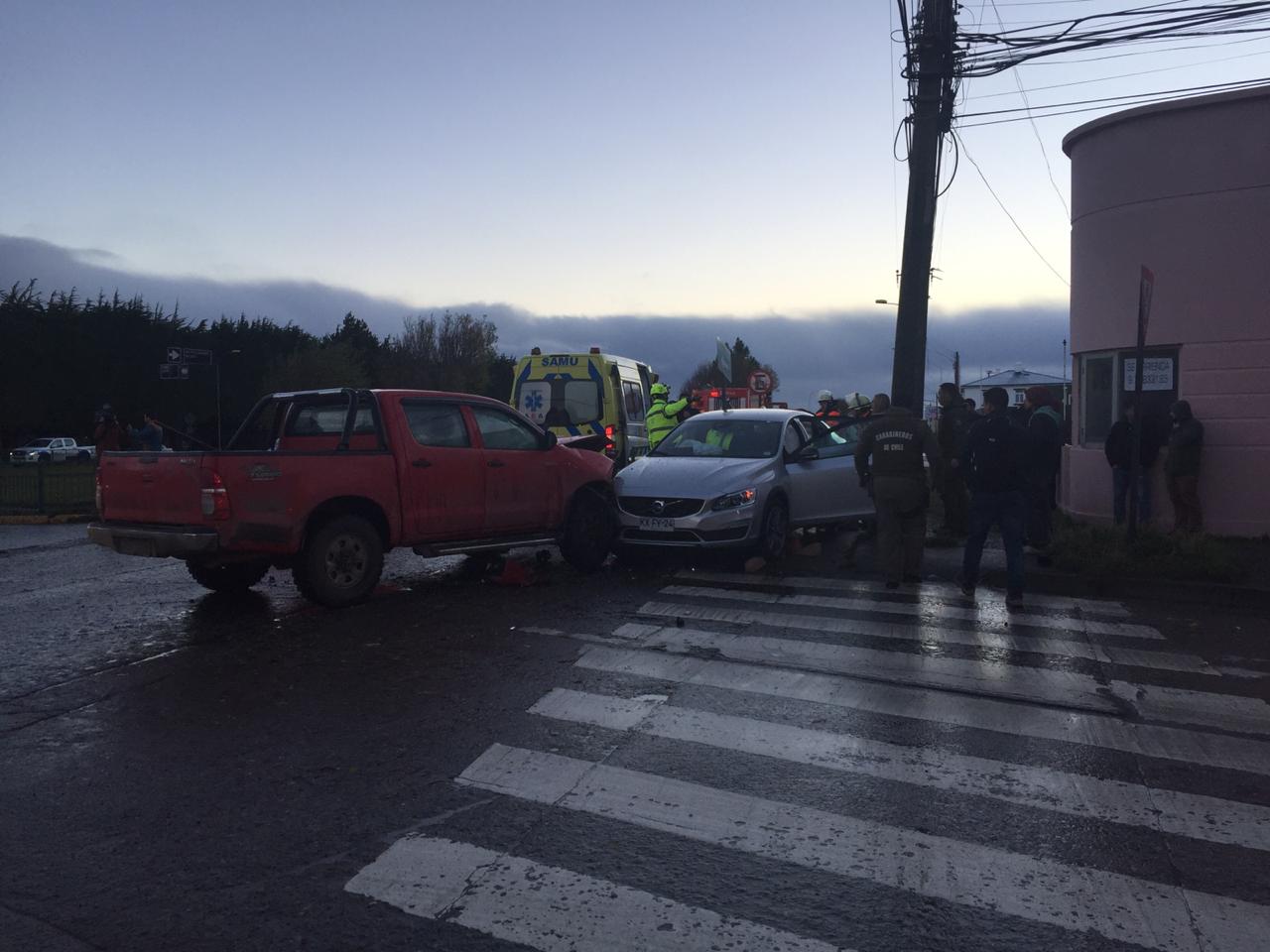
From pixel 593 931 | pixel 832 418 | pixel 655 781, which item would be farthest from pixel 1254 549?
pixel 593 931

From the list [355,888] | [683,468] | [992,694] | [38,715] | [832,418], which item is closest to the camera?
[355,888]

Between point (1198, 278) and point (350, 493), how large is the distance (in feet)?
37.0

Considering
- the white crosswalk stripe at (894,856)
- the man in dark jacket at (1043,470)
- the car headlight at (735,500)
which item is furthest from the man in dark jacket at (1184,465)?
the white crosswalk stripe at (894,856)

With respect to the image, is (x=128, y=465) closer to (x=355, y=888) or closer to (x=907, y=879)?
(x=355, y=888)

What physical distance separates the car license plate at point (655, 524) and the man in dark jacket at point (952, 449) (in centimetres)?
368

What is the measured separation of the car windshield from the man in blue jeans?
312 cm

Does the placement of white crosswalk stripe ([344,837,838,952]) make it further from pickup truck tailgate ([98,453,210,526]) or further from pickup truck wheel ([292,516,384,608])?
pickup truck tailgate ([98,453,210,526])

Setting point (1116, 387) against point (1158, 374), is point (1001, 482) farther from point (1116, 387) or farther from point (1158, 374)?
point (1116, 387)

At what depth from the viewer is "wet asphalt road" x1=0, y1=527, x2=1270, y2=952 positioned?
3756 millimetres

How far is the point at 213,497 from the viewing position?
28.1 ft

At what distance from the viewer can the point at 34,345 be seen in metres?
57.2

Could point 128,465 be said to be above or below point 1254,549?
above

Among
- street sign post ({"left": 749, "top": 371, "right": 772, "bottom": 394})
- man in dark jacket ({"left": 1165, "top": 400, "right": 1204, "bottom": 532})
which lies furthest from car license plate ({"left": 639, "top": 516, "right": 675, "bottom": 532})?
street sign post ({"left": 749, "top": 371, "right": 772, "bottom": 394})

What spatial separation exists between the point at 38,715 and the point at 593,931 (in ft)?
13.2
